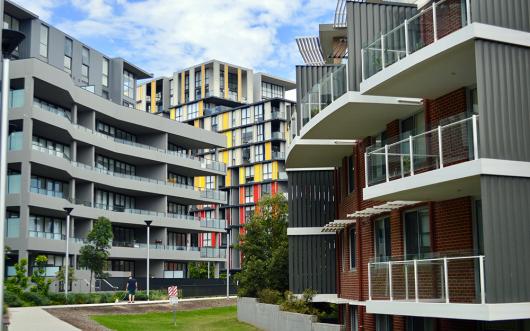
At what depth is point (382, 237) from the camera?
24250 mm

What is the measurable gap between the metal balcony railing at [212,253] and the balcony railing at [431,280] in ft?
197

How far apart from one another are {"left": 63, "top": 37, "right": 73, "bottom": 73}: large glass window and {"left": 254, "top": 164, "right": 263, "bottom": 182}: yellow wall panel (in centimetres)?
4459

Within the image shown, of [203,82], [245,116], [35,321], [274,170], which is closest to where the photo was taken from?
[35,321]

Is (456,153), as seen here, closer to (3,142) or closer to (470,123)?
(470,123)

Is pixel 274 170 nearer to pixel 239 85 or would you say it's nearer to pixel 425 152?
pixel 239 85

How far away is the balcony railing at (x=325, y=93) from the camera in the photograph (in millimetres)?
23480

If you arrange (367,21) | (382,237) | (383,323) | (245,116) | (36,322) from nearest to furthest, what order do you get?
1. (367,21)
2. (383,323)
3. (382,237)
4. (36,322)
5. (245,116)

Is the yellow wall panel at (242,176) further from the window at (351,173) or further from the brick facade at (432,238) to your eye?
the window at (351,173)

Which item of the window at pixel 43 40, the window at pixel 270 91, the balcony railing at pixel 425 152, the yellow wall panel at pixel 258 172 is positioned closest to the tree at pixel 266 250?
the balcony railing at pixel 425 152

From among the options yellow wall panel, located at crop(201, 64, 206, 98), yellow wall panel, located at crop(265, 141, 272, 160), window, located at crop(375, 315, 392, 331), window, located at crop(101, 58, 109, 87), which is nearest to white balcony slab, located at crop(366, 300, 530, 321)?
window, located at crop(375, 315, 392, 331)

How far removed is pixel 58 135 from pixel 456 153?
46.5 metres

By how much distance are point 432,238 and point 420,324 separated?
2.74m

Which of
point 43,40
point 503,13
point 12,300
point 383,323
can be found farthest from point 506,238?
point 43,40

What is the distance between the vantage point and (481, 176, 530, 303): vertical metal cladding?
15648 millimetres
